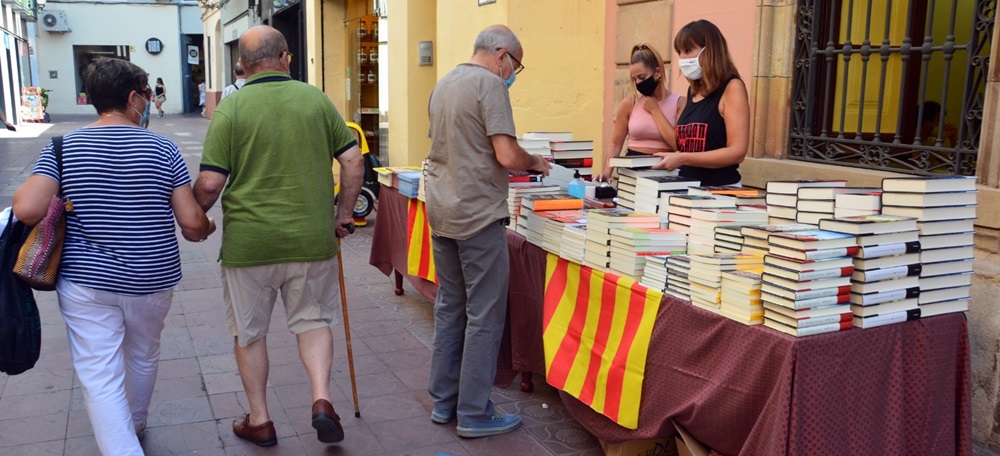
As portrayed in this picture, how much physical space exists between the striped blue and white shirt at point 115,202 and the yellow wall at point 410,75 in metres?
6.38

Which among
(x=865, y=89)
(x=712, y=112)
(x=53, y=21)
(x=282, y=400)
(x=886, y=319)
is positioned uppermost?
(x=53, y=21)

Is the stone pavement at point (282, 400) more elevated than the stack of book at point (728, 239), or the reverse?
the stack of book at point (728, 239)

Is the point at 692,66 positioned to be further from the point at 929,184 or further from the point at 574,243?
the point at 929,184

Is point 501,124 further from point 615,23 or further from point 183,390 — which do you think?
point 615,23

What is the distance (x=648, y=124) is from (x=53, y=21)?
3721 cm

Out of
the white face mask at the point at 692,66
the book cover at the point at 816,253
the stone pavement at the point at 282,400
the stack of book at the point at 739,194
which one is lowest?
the stone pavement at the point at 282,400

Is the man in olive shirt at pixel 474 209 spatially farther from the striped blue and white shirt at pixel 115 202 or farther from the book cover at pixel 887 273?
the book cover at pixel 887 273

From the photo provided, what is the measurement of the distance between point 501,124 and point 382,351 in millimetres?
2136

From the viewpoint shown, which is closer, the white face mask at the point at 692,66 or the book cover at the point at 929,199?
the book cover at the point at 929,199

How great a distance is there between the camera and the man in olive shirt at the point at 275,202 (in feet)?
11.3

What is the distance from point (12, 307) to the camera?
10.4 feet

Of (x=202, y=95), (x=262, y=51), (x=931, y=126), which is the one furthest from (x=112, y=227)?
(x=202, y=95)

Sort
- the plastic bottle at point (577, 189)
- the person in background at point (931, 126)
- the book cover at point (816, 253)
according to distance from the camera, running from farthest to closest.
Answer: the person in background at point (931, 126) < the plastic bottle at point (577, 189) < the book cover at point (816, 253)

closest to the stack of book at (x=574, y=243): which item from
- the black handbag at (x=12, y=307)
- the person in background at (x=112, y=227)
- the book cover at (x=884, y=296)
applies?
the book cover at (x=884, y=296)
